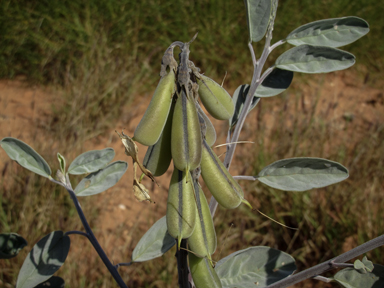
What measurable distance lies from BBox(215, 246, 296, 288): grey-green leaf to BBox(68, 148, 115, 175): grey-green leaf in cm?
49

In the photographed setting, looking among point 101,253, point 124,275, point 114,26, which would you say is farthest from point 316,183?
point 114,26

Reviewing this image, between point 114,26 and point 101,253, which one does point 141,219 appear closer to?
point 101,253

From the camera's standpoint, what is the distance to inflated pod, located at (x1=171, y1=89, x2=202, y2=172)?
0.62 m

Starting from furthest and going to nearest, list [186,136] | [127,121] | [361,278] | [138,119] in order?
[138,119] → [127,121] → [361,278] → [186,136]

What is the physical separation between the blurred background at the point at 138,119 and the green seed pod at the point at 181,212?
1.57 m

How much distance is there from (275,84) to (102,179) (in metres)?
0.65

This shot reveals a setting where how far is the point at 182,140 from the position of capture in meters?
0.62

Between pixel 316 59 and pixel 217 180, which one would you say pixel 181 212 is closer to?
pixel 217 180

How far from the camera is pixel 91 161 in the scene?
43.2 inches

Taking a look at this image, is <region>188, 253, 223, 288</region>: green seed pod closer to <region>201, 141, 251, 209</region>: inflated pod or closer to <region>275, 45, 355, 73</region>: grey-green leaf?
<region>201, 141, 251, 209</region>: inflated pod

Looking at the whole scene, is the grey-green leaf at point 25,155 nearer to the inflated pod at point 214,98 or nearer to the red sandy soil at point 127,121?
the inflated pod at point 214,98

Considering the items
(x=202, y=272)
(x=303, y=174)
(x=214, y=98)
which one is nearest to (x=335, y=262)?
(x=303, y=174)

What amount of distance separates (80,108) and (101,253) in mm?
2547

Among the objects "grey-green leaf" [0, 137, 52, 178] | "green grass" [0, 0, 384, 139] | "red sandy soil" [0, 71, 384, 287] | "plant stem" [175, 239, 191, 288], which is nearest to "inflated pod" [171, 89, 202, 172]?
"plant stem" [175, 239, 191, 288]
